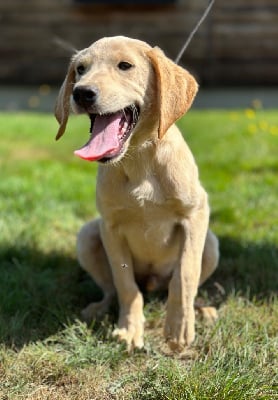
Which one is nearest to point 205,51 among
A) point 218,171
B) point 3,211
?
point 218,171

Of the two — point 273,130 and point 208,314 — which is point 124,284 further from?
point 273,130

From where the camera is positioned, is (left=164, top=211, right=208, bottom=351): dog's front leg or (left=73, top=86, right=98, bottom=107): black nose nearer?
(left=73, top=86, right=98, bottom=107): black nose

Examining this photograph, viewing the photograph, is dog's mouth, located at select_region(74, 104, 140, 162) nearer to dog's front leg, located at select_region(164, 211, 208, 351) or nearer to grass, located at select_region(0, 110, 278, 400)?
dog's front leg, located at select_region(164, 211, 208, 351)

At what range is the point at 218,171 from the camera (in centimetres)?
575

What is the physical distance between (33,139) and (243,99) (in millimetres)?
4652

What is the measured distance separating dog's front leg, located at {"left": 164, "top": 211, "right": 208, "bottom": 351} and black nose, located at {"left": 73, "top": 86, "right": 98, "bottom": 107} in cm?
78

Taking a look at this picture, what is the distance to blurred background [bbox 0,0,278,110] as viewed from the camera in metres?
11.0

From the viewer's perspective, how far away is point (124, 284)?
2994 millimetres

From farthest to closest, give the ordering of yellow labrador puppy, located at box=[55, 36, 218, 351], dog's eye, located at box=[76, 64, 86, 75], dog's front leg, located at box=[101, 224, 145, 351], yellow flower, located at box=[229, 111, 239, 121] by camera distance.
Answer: yellow flower, located at box=[229, 111, 239, 121] → dog's front leg, located at box=[101, 224, 145, 351] → dog's eye, located at box=[76, 64, 86, 75] → yellow labrador puppy, located at box=[55, 36, 218, 351]

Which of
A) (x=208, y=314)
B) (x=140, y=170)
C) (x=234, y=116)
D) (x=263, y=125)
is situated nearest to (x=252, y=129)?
(x=263, y=125)

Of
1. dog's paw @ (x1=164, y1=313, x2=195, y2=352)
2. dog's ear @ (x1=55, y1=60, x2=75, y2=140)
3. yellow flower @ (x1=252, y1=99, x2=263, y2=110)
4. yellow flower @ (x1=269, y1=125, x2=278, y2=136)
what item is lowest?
yellow flower @ (x1=252, y1=99, x2=263, y2=110)

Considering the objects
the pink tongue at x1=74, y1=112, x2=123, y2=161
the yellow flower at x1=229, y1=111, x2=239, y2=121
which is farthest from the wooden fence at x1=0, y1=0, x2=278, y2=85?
the pink tongue at x1=74, y1=112, x2=123, y2=161

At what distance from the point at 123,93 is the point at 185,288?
3.06 ft

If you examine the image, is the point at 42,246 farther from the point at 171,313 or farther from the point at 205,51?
the point at 205,51
